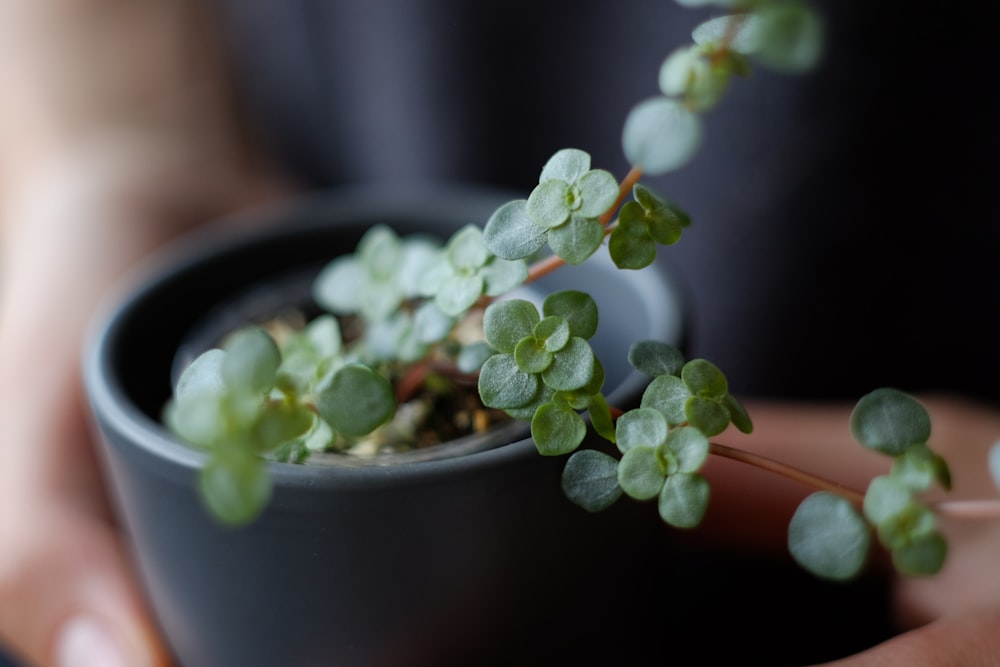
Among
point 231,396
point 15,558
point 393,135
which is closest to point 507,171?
point 393,135

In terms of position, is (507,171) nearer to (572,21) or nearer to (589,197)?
(572,21)

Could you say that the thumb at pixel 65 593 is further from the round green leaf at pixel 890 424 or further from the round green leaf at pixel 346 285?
the round green leaf at pixel 890 424

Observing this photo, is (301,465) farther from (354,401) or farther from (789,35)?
(789,35)

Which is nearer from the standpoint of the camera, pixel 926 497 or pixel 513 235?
pixel 513 235

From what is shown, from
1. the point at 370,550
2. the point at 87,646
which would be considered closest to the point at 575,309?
the point at 370,550

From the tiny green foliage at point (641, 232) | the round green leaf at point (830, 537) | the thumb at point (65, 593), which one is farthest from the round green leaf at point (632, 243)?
the thumb at point (65, 593)
